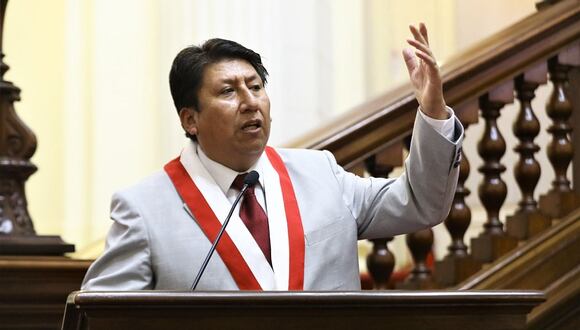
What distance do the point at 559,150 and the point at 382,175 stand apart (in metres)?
0.63

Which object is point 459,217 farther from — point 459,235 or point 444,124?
point 444,124

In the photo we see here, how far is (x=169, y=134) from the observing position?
6844mm

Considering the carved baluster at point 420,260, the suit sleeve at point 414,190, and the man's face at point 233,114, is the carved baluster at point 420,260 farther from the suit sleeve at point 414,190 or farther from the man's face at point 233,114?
the man's face at point 233,114

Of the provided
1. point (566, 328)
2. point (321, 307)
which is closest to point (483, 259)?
point (566, 328)

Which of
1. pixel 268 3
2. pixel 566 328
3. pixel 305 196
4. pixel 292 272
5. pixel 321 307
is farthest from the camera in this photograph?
pixel 268 3

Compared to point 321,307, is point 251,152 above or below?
above

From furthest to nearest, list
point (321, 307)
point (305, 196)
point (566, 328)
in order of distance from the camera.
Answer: point (566, 328) → point (305, 196) → point (321, 307)

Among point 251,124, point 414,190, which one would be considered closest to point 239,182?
point 251,124

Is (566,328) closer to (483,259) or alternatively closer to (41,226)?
(483,259)

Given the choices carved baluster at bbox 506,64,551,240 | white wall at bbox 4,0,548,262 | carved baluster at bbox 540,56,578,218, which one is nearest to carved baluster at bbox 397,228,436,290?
carved baluster at bbox 506,64,551,240

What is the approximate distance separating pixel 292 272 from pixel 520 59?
4.46 feet

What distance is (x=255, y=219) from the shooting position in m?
3.06

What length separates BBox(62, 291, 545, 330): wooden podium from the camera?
2.22 metres

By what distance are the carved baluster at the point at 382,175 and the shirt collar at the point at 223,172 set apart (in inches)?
26.3
